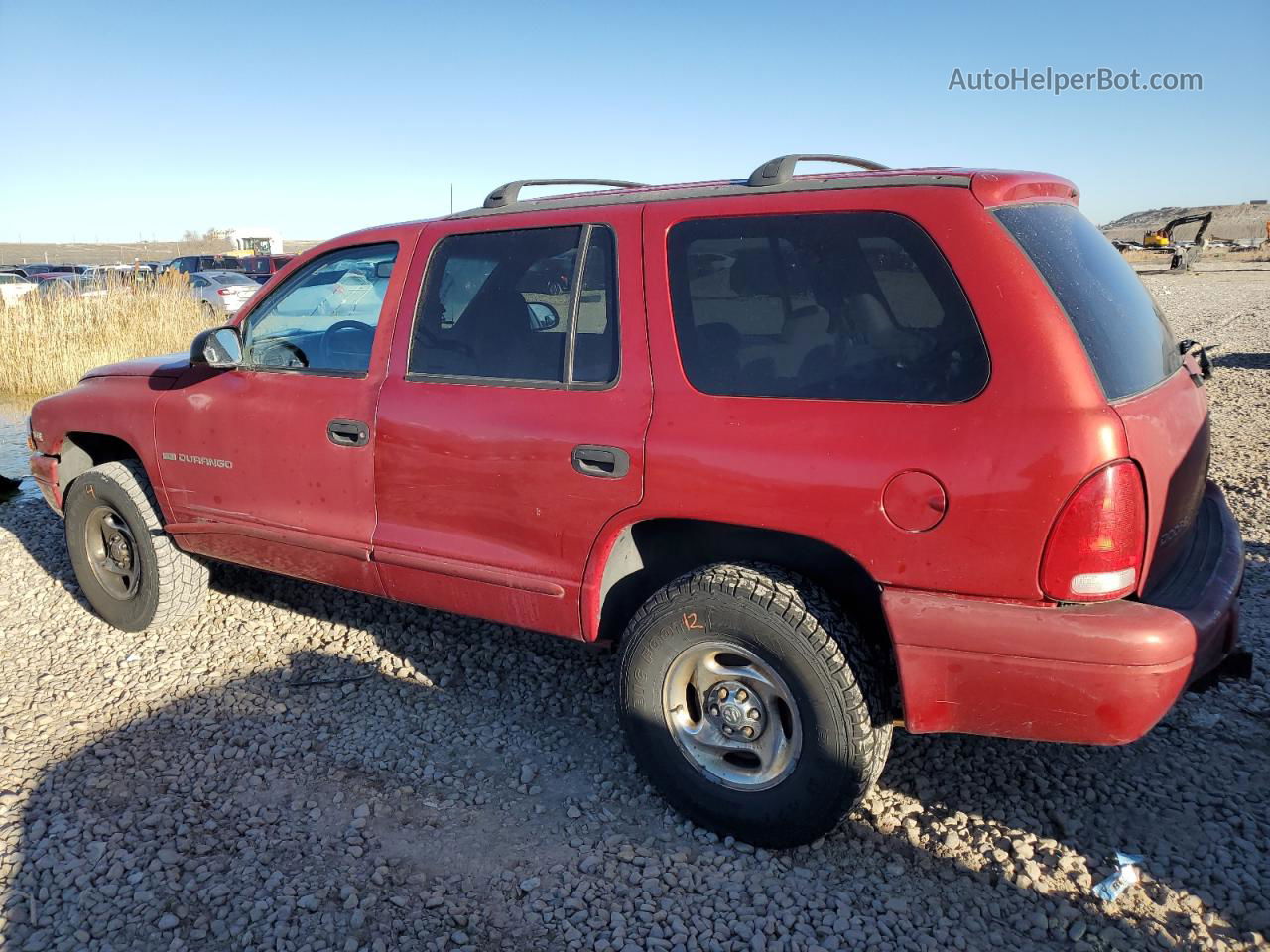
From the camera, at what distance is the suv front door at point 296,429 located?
364 cm

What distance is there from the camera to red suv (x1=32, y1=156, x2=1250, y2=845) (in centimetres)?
242

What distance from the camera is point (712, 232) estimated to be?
2.96 meters

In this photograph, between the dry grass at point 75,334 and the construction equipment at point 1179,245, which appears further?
the construction equipment at point 1179,245

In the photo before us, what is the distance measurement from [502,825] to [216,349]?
226 centimetres

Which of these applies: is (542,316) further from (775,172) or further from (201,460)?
(201,460)

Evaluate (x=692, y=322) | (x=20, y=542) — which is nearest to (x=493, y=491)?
(x=692, y=322)

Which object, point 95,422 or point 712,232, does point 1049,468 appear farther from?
point 95,422

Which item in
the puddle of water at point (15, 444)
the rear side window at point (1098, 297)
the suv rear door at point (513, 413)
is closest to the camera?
the rear side window at point (1098, 297)

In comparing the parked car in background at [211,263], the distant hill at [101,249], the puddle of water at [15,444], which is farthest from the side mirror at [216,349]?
the distant hill at [101,249]

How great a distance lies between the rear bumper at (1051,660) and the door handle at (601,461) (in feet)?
2.89

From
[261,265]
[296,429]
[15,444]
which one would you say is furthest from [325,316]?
[261,265]

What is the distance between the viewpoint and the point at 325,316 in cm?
407

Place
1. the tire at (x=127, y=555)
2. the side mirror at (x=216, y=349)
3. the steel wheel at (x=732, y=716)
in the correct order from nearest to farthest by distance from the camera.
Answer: the steel wheel at (x=732, y=716), the side mirror at (x=216, y=349), the tire at (x=127, y=555)

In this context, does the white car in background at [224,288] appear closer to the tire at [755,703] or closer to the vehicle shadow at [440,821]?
the vehicle shadow at [440,821]
